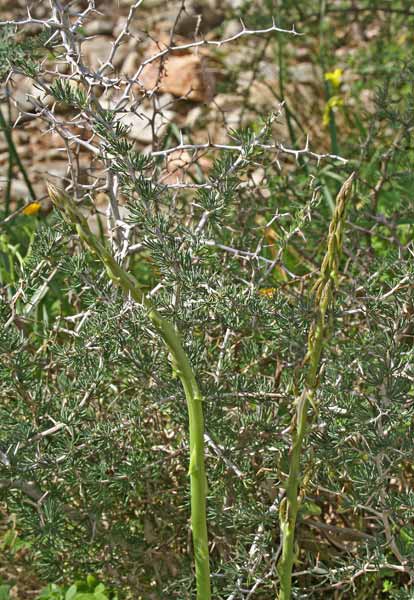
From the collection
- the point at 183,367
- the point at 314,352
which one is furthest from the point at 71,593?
the point at 314,352

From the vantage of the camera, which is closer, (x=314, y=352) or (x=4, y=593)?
(x=314, y=352)

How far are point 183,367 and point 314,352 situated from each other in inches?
8.2

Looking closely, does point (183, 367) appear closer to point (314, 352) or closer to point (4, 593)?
point (314, 352)

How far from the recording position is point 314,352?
5.23 ft

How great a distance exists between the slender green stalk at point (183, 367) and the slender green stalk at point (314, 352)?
142 millimetres

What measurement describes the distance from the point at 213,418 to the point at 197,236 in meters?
0.37

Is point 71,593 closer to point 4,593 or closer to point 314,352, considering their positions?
point 4,593

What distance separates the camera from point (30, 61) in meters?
2.10

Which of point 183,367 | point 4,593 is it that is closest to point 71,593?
point 4,593

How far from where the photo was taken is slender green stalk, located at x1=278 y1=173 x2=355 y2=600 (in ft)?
4.91

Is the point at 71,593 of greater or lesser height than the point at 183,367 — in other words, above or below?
below

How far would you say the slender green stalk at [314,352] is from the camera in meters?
1.50

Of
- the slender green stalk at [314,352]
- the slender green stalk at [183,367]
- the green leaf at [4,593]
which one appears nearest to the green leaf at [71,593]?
the green leaf at [4,593]

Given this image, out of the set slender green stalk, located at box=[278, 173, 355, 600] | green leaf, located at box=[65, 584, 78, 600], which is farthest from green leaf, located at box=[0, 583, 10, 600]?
slender green stalk, located at box=[278, 173, 355, 600]
